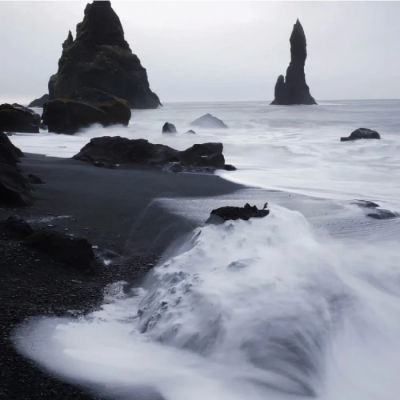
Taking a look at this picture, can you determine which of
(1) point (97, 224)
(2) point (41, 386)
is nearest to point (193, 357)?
(2) point (41, 386)

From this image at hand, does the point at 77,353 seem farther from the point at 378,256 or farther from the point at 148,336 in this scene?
the point at 378,256

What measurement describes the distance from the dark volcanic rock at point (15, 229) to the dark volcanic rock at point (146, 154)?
4.58 m

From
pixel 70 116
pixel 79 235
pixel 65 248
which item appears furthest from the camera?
pixel 70 116

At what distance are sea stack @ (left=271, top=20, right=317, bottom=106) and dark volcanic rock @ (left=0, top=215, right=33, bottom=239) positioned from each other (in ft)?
226

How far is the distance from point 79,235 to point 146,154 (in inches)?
183

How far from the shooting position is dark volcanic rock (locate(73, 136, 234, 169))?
8281 millimetres

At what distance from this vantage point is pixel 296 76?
69.2 m

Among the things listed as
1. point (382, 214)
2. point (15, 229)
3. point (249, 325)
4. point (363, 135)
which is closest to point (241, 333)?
point (249, 325)

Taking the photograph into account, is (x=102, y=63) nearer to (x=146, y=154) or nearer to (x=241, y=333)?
(x=146, y=154)

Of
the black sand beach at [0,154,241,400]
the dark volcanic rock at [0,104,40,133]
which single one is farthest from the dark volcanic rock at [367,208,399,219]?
the dark volcanic rock at [0,104,40,133]

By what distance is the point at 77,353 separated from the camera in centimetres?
237

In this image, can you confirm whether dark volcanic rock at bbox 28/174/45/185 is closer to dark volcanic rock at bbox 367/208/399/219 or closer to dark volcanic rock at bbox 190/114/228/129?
dark volcanic rock at bbox 367/208/399/219

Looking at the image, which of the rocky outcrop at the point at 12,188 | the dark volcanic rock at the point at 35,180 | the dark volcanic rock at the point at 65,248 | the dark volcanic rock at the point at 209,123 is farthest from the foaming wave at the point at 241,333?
the dark volcanic rock at the point at 209,123

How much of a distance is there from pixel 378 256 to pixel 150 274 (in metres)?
1.73
